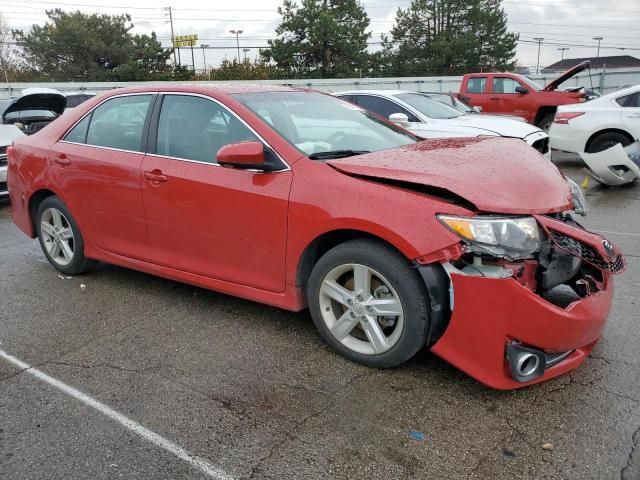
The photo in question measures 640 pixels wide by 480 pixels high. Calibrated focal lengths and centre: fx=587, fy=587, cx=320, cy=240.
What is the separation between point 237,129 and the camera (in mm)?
3803

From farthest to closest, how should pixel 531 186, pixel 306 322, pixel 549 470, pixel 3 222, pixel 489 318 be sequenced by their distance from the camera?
pixel 3 222 < pixel 306 322 < pixel 531 186 < pixel 489 318 < pixel 549 470

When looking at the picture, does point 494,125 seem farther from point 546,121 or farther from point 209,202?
point 209,202

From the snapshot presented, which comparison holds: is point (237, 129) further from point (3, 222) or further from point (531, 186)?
point (3, 222)

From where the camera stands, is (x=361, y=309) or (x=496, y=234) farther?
(x=361, y=309)

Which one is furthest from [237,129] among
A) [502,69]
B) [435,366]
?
[502,69]

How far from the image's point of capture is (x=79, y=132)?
4.79m

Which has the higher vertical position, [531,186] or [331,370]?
[531,186]

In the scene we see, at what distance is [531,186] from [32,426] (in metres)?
2.88

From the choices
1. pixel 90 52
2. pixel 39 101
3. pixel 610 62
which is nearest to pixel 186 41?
pixel 90 52

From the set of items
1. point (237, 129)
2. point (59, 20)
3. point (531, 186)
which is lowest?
point (531, 186)

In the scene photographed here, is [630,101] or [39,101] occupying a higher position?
[39,101]

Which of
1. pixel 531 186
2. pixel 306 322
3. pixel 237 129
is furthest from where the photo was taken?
pixel 306 322

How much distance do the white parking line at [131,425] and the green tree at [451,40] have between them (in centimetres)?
5782

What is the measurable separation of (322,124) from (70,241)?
2.53 m
